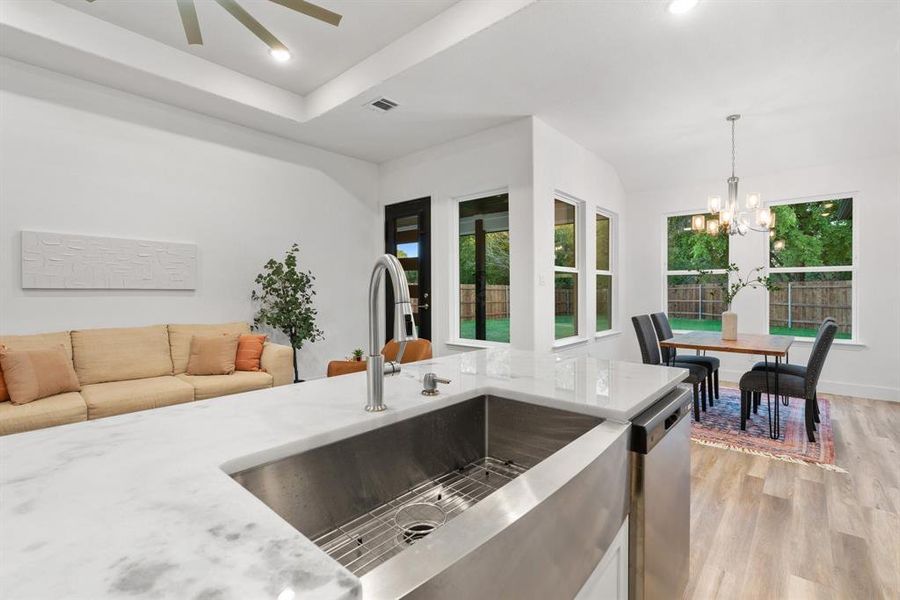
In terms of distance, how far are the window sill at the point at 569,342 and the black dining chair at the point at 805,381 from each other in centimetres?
153

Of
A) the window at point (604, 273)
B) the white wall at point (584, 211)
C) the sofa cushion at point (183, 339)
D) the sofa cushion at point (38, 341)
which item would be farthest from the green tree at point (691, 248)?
the sofa cushion at point (38, 341)

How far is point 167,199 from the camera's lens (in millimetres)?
3764

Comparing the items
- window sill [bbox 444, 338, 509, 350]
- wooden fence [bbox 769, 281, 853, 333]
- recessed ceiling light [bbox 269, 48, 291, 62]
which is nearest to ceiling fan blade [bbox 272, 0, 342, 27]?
recessed ceiling light [bbox 269, 48, 291, 62]

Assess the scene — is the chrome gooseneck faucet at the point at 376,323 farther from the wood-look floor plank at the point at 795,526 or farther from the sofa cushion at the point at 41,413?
the sofa cushion at the point at 41,413

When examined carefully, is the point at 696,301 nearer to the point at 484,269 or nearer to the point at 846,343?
the point at 846,343

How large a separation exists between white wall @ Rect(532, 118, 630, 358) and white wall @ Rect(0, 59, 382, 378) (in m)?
2.30

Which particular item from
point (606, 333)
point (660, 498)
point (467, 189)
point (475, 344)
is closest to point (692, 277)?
point (606, 333)

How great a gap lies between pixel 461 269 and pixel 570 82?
2.14 m

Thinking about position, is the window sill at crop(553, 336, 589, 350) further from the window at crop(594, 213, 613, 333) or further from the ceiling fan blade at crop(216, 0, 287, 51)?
the ceiling fan blade at crop(216, 0, 287, 51)

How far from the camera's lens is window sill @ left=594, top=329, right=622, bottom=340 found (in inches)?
202

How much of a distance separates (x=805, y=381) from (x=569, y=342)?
1.93 meters

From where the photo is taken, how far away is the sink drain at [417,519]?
3.09 ft

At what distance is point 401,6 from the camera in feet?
9.37

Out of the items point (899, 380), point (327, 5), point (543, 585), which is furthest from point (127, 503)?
point (899, 380)
